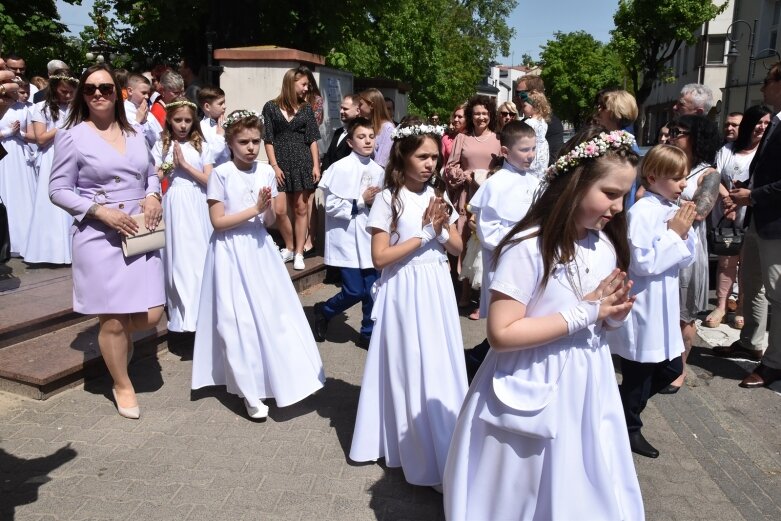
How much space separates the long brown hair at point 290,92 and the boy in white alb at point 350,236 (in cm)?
178

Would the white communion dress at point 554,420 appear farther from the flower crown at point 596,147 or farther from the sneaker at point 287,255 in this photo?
the sneaker at point 287,255

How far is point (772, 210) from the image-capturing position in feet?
16.4

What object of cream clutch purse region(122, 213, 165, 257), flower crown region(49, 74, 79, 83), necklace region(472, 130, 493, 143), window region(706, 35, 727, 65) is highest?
window region(706, 35, 727, 65)

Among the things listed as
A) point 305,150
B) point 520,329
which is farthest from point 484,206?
point 305,150

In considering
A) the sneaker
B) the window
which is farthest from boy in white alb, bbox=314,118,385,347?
the window

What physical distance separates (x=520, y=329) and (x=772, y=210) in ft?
11.8

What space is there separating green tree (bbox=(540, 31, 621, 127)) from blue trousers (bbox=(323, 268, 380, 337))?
47137 mm

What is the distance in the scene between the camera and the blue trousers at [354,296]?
5945mm

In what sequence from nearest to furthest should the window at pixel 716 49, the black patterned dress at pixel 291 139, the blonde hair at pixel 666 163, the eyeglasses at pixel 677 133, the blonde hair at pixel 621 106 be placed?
1. the blonde hair at pixel 666 163
2. the eyeglasses at pixel 677 133
3. the blonde hair at pixel 621 106
4. the black patterned dress at pixel 291 139
5. the window at pixel 716 49

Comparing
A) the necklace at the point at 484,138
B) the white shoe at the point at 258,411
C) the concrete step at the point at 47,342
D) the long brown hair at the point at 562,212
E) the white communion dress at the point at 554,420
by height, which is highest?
the necklace at the point at 484,138

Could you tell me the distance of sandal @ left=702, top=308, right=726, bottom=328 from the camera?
266 inches

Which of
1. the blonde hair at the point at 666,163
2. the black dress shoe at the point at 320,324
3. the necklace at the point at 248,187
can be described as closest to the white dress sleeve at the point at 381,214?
the necklace at the point at 248,187

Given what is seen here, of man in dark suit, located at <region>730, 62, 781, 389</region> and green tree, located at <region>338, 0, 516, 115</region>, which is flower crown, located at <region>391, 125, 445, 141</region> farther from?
green tree, located at <region>338, 0, 516, 115</region>

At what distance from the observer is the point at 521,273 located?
2449 millimetres
